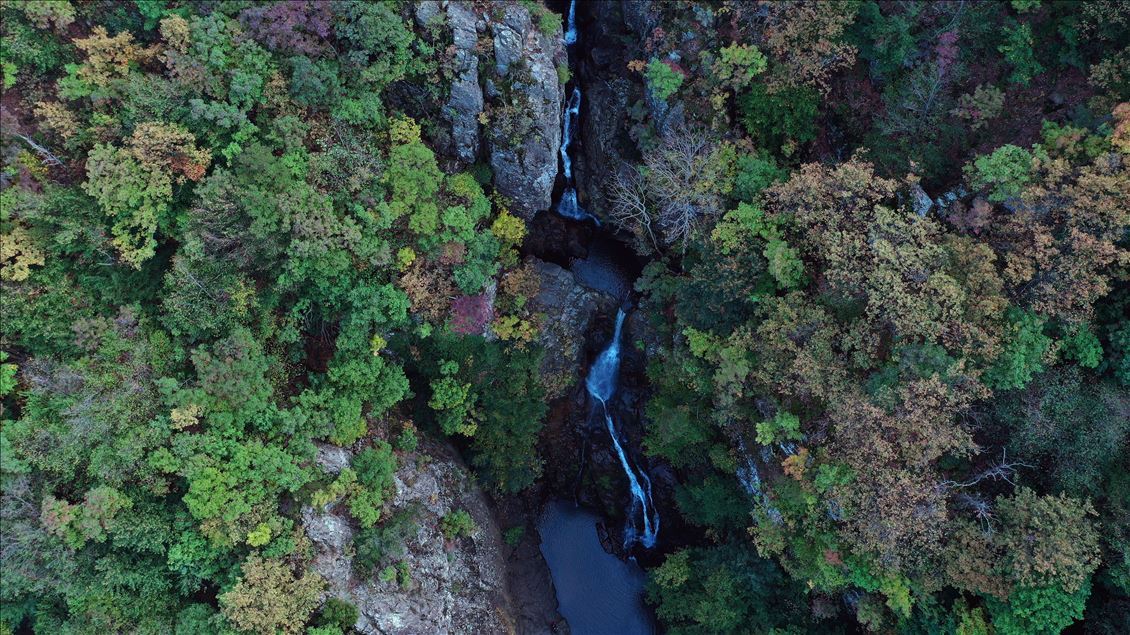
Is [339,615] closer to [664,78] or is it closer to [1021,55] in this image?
[664,78]

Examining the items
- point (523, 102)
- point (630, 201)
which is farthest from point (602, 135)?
point (523, 102)

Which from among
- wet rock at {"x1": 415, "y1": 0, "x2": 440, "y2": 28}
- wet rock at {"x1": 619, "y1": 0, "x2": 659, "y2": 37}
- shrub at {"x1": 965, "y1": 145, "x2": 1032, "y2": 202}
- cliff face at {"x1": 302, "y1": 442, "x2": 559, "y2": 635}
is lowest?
cliff face at {"x1": 302, "y1": 442, "x2": 559, "y2": 635}

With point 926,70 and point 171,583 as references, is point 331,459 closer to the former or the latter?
point 171,583

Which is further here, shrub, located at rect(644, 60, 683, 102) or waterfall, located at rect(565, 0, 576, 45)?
waterfall, located at rect(565, 0, 576, 45)

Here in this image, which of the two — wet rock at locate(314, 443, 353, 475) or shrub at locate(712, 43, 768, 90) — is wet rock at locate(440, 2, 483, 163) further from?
wet rock at locate(314, 443, 353, 475)

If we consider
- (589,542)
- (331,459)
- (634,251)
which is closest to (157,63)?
(331,459)

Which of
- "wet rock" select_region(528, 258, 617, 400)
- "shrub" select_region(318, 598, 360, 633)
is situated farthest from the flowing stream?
"shrub" select_region(318, 598, 360, 633)
